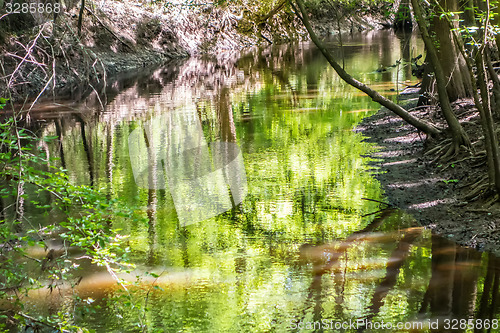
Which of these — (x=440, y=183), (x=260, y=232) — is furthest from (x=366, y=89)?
(x=260, y=232)

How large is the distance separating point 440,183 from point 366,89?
2405 millimetres

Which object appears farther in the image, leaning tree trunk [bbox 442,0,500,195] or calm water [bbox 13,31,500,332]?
leaning tree trunk [bbox 442,0,500,195]

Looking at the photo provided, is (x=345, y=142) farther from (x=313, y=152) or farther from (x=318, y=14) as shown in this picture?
(x=318, y=14)

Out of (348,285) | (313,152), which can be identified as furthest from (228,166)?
(348,285)

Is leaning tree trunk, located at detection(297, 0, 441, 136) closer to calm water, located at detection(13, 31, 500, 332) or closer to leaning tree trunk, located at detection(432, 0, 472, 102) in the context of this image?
calm water, located at detection(13, 31, 500, 332)

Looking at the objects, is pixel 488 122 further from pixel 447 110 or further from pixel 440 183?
pixel 447 110

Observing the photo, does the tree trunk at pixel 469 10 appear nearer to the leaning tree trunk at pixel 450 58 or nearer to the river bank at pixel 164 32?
the leaning tree trunk at pixel 450 58

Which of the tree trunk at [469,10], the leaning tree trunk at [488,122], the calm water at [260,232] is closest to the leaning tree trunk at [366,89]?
the calm water at [260,232]

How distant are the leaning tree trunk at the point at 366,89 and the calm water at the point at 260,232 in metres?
1.38

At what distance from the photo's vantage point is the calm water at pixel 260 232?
6074mm

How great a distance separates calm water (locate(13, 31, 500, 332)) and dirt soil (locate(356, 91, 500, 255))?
1.05ft

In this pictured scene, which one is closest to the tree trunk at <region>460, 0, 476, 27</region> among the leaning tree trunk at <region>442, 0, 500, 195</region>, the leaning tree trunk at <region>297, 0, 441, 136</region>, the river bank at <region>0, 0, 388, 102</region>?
the leaning tree trunk at <region>442, 0, 500, 195</region>

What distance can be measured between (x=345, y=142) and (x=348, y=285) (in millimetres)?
7375

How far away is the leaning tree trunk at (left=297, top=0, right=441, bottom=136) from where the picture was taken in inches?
429
